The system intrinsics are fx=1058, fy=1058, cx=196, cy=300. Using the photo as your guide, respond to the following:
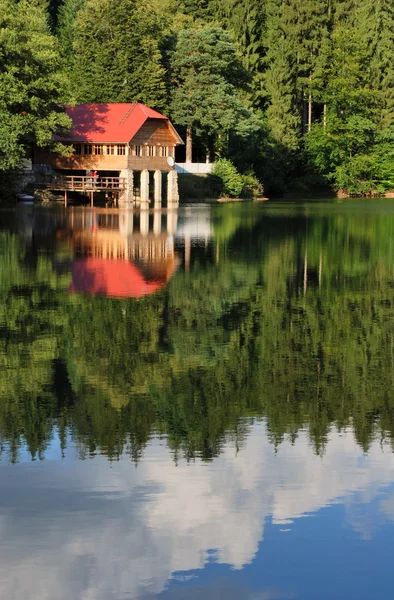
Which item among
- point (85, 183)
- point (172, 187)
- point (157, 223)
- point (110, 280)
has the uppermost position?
point (85, 183)

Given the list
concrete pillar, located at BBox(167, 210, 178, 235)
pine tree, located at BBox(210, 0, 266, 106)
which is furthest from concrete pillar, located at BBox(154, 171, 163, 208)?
pine tree, located at BBox(210, 0, 266, 106)

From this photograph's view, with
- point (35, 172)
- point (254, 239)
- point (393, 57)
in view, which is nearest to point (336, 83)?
point (393, 57)

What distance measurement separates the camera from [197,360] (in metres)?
14.1

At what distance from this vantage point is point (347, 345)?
50.3 feet

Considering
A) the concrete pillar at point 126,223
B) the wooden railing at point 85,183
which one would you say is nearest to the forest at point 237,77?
the wooden railing at point 85,183

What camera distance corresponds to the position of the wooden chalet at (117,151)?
2670 inches

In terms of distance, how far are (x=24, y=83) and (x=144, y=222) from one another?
56.6 feet

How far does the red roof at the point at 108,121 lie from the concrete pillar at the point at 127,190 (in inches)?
84.1

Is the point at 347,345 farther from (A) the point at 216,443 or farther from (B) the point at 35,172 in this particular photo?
(B) the point at 35,172

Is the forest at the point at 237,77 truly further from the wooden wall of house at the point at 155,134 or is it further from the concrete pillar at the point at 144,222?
the concrete pillar at the point at 144,222

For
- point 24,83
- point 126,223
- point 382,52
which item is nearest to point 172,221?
point 126,223

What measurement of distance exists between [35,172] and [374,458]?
60857mm

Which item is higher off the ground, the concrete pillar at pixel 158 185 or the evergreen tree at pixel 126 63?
the evergreen tree at pixel 126 63

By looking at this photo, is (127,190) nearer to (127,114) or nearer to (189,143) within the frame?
(127,114)
